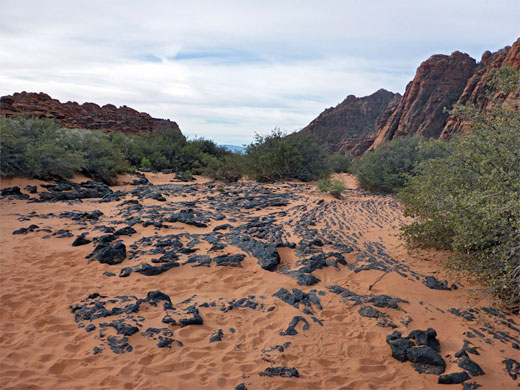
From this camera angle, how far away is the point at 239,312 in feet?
13.7

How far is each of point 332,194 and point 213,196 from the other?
4.44 meters

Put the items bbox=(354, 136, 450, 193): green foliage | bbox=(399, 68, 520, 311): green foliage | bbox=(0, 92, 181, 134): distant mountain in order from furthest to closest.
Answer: bbox=(0, 92, 181, 134): distant mountain → bbox=(354, 136, 450, 193): green foliage → bbox=(399, 68, 520, 311): green foliage

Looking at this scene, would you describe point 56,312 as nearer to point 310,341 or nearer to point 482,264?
point 310,341

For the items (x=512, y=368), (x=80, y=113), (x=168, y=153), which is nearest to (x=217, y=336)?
(x=512, y=368)

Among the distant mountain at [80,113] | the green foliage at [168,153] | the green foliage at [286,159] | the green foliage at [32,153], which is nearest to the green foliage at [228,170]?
the green foliage at [286,159]

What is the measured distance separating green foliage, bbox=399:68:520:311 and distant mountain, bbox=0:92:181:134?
39509 millimetres

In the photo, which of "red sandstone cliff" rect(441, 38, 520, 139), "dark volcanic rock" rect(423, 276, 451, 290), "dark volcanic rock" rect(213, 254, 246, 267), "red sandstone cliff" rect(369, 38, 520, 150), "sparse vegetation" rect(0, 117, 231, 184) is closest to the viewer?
"dark volcanic rock" rect(423, 276, 451, 290)

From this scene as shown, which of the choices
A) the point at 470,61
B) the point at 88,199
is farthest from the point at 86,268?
the point at 470,61

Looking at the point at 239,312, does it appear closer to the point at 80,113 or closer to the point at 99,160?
the point at 99,160

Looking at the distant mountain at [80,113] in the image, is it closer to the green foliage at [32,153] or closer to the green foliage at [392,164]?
the green foliage at [32,153]

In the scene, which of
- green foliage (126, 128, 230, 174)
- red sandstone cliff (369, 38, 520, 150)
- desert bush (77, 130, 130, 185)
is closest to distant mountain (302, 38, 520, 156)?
red sandstone cliff (369, 38, 520, 150)

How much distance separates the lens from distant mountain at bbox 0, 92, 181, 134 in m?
42.5

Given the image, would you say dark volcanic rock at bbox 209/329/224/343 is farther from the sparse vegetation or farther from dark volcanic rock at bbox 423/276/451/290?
the sparse vegetation

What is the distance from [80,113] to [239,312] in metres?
56.6
